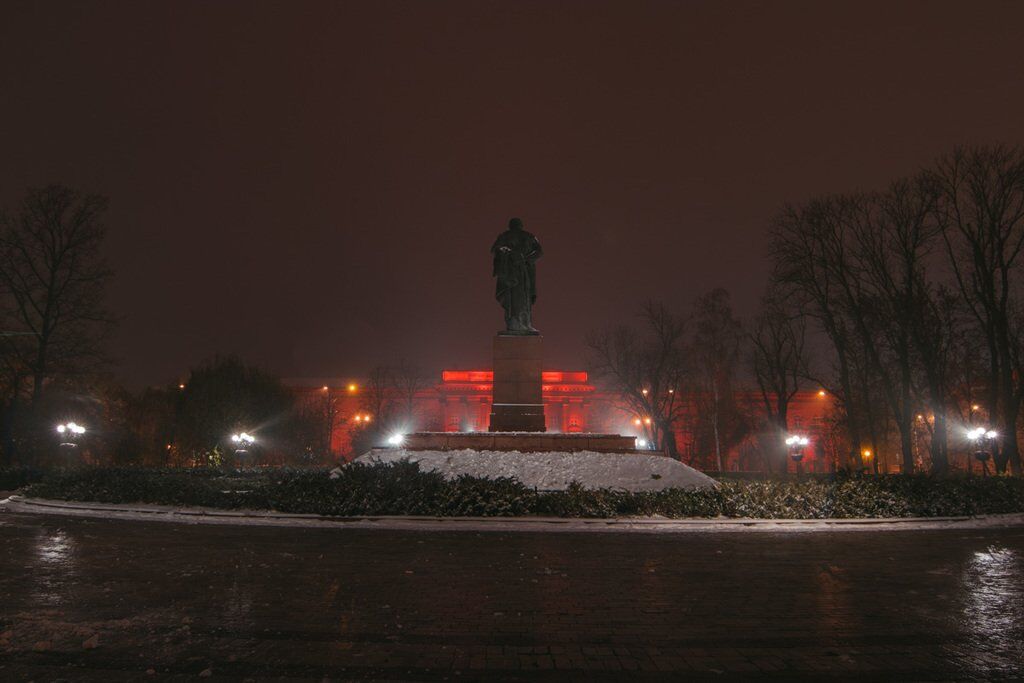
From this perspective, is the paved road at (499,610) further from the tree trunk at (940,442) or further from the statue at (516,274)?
the tree trunk at (940,442)

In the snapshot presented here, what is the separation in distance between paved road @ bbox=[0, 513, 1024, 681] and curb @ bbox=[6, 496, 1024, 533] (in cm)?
217

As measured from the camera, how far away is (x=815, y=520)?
14.9 metres

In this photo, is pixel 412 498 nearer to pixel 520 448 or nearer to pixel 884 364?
pixel 520 448

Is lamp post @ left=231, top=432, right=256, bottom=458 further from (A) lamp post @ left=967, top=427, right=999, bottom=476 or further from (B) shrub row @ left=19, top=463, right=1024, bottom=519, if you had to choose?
(A) lamp post @ left=967, top=427, right=999, bottom=476

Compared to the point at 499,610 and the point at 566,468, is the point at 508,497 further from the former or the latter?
the point at 499,610

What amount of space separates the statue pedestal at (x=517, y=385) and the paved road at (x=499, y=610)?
974 cm

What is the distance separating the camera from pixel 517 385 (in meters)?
21.5

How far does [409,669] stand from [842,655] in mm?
3347

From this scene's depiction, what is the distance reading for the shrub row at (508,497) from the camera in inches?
577

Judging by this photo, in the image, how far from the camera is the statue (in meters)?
22.6

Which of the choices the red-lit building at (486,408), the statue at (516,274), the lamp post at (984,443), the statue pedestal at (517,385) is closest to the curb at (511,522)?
the statue pedestal at (517,385)

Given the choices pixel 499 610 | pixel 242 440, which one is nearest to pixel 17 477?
pixel 242 440

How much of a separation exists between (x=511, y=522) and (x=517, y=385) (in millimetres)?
8026

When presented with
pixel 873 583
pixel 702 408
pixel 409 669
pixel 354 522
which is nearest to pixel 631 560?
pixel 873 583
